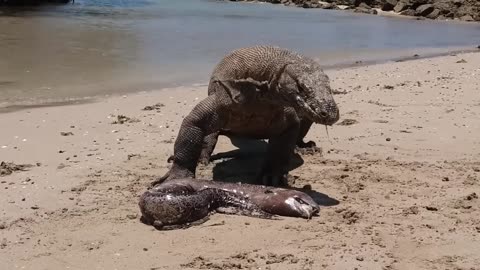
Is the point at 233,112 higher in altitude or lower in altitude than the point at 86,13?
higher

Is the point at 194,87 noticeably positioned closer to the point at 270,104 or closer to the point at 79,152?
the point at 79,152

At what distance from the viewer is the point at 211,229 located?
5.14 meters

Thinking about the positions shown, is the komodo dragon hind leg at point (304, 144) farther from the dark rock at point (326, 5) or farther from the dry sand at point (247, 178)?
the dark rock at point (326, 5)

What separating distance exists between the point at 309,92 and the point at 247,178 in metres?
1.73

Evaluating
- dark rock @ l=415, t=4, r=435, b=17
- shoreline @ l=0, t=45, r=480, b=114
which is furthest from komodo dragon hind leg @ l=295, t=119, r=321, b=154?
dark rock @ l=415, t=4, r=435, b=17

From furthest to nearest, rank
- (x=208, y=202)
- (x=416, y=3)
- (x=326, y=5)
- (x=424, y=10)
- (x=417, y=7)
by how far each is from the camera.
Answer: (x=326, y=5)
(x=416, y=3)
(x=417, y=7)
(x=424, y=10)
(x=208, y=202)

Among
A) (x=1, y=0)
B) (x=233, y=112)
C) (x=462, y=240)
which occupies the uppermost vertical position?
(x=233, y=112)

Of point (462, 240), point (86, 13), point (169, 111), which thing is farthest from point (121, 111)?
point (86, 13)

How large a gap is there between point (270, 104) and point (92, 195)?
1730 mm

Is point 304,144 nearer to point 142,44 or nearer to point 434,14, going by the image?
point 142,44

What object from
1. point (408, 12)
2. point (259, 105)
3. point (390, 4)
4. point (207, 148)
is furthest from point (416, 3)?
point (259, 105)

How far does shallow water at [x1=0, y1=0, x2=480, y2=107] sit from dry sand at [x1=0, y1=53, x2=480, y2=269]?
2.56m

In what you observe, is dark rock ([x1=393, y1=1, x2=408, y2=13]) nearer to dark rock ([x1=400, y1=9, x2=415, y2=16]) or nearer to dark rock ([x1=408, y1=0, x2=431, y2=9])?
dark rock ([x1=408, y1=0, x2=431, y2=9])

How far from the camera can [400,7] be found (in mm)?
42750
